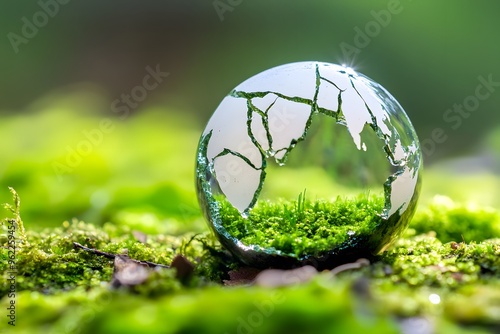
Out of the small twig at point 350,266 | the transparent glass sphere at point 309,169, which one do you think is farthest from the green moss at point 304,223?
the small twig at point 350,266

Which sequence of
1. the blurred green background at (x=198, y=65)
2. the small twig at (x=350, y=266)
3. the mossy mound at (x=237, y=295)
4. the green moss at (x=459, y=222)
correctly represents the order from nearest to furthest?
the mossy mound at (x=237, y=295), the small twig at (x=350, y=266), the green moss at (x=459, y=222), the blurred green background at (x=198, y=65)

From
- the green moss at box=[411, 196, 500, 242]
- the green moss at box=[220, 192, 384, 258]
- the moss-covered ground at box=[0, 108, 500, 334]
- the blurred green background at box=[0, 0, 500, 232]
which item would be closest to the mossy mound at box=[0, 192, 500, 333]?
the moss-covered ground at box=[0, 108, 500, 334]

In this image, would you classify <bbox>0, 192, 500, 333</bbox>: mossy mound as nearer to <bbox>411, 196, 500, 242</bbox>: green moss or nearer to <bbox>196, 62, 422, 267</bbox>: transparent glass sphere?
<bbox>196, 62, 422, 267</bbox>: transparent glass sphere

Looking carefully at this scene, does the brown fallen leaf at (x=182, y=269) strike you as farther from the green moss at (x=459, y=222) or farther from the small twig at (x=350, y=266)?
the green moss at (x=459, y=222)

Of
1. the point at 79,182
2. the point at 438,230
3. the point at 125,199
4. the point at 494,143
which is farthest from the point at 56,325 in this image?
the point at 494,143

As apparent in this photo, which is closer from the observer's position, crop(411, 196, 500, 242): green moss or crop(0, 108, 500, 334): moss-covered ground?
crop(0, 108, 500, 334): moss-covered ground

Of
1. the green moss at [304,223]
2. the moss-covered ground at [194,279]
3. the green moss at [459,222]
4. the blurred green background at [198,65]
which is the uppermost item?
the blurred green background at [198,65]
